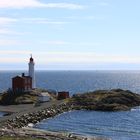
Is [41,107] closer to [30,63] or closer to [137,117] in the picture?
[137,117]

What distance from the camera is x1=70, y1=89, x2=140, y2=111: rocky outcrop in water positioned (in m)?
88.3

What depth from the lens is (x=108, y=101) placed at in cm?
9131

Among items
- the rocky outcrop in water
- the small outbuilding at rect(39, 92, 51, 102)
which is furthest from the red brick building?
the rocky outcrop in water

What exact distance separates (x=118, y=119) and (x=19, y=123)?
18815 millimetres

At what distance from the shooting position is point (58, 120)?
236ft

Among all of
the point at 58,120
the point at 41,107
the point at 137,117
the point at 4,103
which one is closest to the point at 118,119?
the point at 137,117

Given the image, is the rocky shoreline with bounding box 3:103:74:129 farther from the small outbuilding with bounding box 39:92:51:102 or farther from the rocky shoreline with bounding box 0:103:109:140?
the small outbuilding with bounding box 39:92:51:102

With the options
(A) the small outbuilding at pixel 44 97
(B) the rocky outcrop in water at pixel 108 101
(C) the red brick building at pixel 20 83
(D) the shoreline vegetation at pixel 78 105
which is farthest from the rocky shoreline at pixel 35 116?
(C) the red brick building at pixel 20 83

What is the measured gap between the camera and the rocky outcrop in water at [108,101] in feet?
290

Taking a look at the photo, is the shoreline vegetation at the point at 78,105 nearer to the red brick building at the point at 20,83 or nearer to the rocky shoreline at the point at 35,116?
the rocky shoreline at the point at 35,116

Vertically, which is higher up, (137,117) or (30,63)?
(30,63)

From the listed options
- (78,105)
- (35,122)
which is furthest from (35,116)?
(78,105)

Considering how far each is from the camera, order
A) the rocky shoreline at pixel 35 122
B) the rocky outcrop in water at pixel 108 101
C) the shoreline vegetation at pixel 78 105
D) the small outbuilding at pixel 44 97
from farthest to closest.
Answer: the small outbuilding at pixel 44 97, the rocky outcrop in water at pixel 108 101, the shoreline vegetation at pixel 78 105, the rocky shoreline at pixel 35 122

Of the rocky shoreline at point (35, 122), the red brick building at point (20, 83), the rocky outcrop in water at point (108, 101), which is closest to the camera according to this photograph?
the rocky shoreline at point (35, 122)
